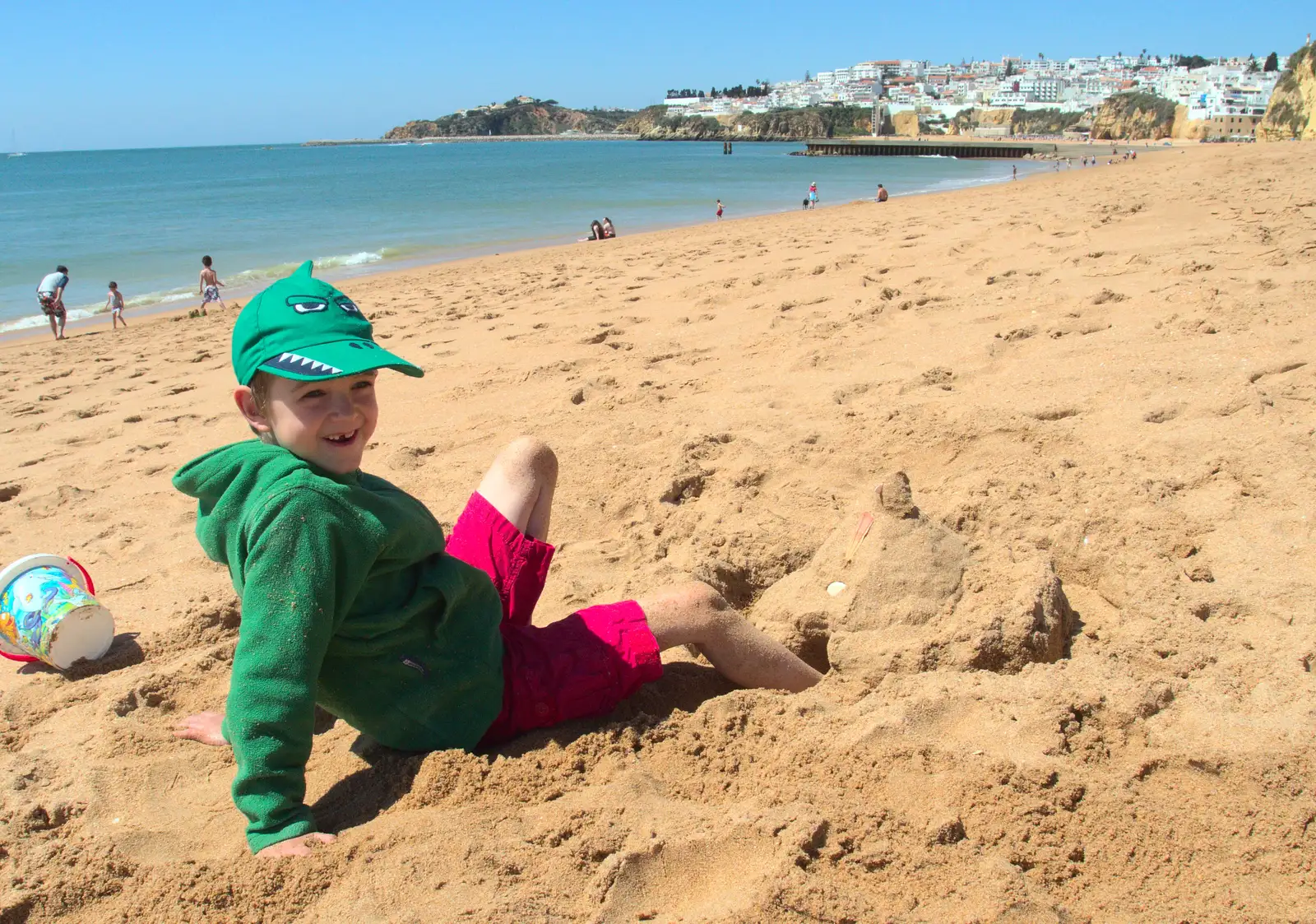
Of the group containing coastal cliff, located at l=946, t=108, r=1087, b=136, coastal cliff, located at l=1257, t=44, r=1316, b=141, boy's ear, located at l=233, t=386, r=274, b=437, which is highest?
coastal cliff, located at l=946, t=108, r=1087, b=136

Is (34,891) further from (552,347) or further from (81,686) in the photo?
(552,347)

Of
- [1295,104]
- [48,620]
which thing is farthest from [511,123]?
[48,620]

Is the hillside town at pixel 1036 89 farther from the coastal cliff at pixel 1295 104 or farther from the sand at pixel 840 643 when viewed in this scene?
the sand at pixel 840 643

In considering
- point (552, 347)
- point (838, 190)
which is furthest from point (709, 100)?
point (552, 347)

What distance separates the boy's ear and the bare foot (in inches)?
29.7

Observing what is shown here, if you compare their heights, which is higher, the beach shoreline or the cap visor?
the cap visor

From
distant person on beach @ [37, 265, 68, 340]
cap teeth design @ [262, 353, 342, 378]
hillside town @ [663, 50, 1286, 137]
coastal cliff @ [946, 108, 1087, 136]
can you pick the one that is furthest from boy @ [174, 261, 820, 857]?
coastal cliff @ [946, 108, 1087, 136]

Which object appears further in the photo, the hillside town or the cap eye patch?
the hillside town

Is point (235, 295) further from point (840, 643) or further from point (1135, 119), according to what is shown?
point (1135, 119)

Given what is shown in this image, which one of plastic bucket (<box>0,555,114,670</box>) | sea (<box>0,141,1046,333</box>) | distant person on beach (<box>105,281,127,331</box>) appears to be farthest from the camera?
sea (<box>0,141,1046,333</box>)

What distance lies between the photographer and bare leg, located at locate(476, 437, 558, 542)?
2174 millimetres

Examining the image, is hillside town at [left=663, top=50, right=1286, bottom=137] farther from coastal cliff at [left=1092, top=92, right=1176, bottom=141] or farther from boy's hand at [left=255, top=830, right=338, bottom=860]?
boy's hand at [left=255, top=830, right=338, bottom=860]

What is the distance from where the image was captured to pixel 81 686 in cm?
230

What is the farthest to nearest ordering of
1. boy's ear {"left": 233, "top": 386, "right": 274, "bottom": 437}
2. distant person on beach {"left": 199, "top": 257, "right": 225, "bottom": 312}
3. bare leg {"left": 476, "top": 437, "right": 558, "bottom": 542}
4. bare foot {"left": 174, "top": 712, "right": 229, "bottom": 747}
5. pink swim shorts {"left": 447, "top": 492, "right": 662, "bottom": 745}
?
distant person on beach {"left": 199, "top": 257, "right": 225, "bottom": 312}
bare leg {"left": 476, "top": 437, "right": 558, "bottom": 542}
bare foot {"left": 174, "top": 712, "right": 229, "bottom": 747}
pink swim shorts {"left": 447, "top": 492, "right": 662, "bottom": 745}
boy's ear {"left": 233, "top": 386, "right": 274, "bottom": 437}
